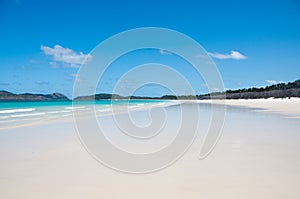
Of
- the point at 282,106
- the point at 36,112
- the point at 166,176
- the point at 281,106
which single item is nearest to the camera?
the point at 166,176

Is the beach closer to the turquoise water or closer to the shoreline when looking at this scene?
the turquoise water

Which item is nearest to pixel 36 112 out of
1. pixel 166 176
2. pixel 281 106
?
pixel 166 176

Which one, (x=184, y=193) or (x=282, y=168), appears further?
(x=282, y=168)

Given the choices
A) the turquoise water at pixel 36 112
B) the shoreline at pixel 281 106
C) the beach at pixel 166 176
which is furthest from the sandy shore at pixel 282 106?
the turquoise water at pixel 36 112

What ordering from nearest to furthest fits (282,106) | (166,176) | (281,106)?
(166,176) → (282,106) → (281,106)

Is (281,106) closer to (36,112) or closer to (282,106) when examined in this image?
(282,106)

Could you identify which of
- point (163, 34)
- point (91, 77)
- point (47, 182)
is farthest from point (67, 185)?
point (163, 34)

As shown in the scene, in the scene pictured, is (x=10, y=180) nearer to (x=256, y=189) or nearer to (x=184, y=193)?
(x=184, y=193)

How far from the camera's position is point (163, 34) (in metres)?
12.1

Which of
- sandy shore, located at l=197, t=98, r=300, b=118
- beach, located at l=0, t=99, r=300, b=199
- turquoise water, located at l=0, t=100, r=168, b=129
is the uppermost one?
turquoise water, located at l=0, t=100, r=168, b=129

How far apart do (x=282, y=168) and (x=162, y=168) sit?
206 cm

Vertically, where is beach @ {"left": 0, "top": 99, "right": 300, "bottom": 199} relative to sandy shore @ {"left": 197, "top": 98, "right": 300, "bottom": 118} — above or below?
below

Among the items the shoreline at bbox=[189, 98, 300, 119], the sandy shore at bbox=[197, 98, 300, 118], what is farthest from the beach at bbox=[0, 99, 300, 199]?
the sandy shore at bbox=[197, 98, 300, 118]

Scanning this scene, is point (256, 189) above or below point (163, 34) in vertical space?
below
